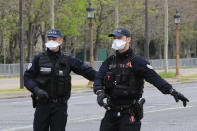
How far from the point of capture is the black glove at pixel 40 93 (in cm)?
736

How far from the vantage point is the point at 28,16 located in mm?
44312

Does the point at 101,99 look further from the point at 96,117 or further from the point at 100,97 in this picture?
the point at 96,117

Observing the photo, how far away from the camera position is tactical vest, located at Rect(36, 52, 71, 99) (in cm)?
763

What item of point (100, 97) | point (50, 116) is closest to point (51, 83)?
point (50, 116)

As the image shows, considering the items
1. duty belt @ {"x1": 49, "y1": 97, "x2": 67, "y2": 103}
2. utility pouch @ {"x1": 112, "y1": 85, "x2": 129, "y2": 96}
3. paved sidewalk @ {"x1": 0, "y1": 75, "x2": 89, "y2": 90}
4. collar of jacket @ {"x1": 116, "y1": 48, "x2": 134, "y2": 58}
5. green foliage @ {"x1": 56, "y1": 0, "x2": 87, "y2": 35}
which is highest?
green foliage @ {"x1": 56, "y1": 0, "x2": 87, "y2": 35}

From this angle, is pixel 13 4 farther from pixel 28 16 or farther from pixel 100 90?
pixel 100 90

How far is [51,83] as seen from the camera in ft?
25.1

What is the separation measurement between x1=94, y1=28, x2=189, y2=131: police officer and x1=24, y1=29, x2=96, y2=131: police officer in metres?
0.67

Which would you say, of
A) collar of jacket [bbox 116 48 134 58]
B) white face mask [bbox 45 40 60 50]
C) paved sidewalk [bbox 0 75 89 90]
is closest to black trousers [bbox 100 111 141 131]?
collar of jacket [bbox 116 48 134 58]

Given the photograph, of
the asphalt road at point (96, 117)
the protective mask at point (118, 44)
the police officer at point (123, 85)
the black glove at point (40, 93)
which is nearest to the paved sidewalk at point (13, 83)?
the asphalt road at point (96, 117)

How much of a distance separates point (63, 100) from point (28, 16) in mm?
37242

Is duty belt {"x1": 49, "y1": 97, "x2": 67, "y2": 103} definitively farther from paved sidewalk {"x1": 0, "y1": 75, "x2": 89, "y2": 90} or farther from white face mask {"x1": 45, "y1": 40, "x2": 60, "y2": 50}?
paved sidewalk {"x1": 0, "y1": 75, "x2": 89, "y2": 90}

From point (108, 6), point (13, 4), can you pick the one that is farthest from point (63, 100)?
point (108, 6)

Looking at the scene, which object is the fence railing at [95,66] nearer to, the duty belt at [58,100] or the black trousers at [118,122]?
the duty belt at [58,100]
